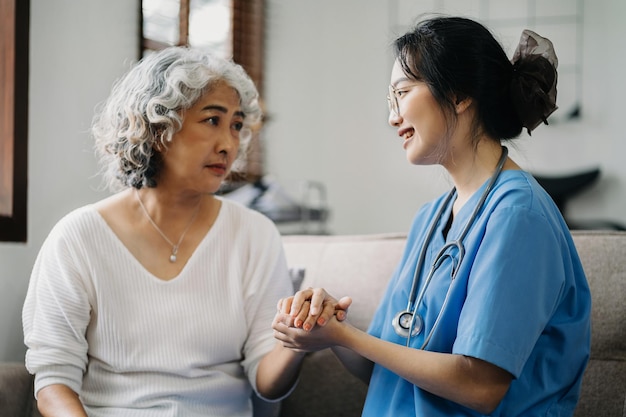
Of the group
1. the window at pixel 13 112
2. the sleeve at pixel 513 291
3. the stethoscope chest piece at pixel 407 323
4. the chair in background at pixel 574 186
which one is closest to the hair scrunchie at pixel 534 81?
the sleeve at pixel 513 291

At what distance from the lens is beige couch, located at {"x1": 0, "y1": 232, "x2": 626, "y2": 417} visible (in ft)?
5.17

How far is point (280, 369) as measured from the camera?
1554 millimetres

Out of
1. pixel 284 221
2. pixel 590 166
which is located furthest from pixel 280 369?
pixel 590 166

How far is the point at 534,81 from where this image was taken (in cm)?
129

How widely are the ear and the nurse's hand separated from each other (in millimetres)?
423

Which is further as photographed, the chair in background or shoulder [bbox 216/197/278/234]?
the chair in background

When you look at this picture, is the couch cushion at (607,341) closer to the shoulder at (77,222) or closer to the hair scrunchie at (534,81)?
the hair scrunchie at (534,81)

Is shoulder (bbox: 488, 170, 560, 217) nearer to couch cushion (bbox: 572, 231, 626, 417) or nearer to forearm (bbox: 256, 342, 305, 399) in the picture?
couch cushion (bbox: 572, 231, 626, 417)

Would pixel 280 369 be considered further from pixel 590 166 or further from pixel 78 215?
pixel 590 166

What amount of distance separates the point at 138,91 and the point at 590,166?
127 inches

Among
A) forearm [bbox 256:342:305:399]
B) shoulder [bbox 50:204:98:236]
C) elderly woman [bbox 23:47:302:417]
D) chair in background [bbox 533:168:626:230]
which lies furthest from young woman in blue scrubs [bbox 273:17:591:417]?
chair in background [bbox 533:168:626:230]

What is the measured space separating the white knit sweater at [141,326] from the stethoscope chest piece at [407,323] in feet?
1.42

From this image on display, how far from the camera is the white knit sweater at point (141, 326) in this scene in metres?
1.54

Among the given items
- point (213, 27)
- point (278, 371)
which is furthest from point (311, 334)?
point (213, 27)
